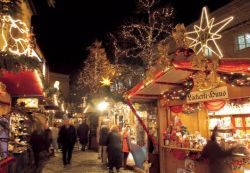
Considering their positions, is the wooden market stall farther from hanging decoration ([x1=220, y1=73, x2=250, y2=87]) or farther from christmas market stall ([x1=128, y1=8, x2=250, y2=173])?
hanging decoration ([x1=220, y1=73, x2=250, y2=87])

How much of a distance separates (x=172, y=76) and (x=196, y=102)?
3.53 feet

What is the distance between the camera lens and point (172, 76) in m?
8.57

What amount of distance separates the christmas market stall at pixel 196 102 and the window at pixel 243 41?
9.87m

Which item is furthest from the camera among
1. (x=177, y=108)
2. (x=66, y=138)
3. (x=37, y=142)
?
(x=66, y=138)

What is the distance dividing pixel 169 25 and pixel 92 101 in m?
8.11

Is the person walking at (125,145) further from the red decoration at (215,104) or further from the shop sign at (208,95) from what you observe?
the red decoration at (215,104)

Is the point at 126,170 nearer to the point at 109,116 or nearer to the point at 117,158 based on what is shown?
the point at 117,158

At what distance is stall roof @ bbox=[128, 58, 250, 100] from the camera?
6.50 meters

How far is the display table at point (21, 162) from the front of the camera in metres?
10.5

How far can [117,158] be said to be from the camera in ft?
→ 38.8

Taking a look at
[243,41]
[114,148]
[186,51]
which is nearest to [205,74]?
[186,51]

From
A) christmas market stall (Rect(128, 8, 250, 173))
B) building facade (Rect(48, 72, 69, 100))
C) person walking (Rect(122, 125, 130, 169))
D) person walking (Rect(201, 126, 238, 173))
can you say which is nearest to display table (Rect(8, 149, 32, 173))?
person walking (Rect(122, 125, 130, 169))

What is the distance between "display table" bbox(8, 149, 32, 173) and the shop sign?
254 inches

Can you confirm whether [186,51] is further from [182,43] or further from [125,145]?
[125,145]
